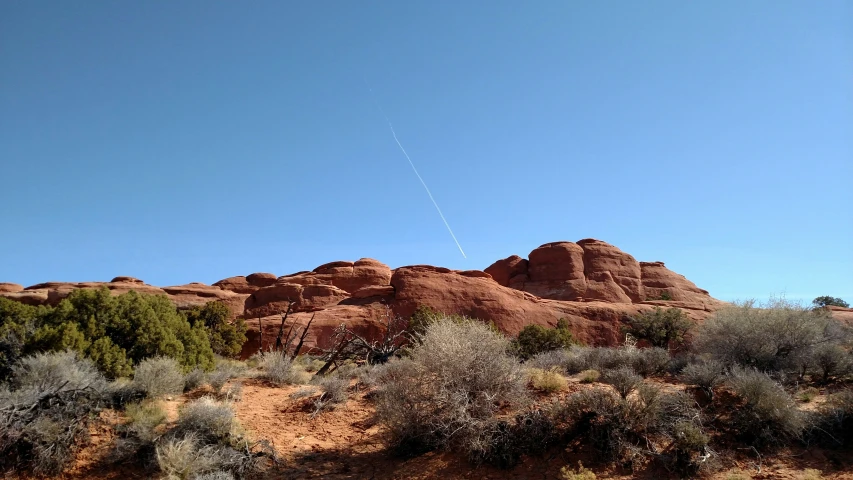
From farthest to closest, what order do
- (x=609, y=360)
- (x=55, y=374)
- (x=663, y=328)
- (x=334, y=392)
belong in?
(x=663, y=328), (x=609, y=360), (x=334, y=392), (x=55, y=374)

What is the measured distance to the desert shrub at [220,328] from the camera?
24.2 m

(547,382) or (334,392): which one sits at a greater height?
(547,382)

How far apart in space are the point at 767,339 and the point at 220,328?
2451 cm

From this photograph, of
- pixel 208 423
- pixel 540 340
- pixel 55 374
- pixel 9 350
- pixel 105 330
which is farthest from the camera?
pixel 540 340

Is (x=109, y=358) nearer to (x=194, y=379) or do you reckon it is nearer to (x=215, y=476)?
(x=194, y=379)

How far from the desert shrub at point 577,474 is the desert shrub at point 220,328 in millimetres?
20707

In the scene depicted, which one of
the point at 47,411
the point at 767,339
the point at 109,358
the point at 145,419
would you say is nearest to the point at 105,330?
the point at 109,358

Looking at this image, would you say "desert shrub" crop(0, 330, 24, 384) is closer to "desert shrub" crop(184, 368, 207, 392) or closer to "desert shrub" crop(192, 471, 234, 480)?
"desert shrub" crop(184, 368, 207, 392)

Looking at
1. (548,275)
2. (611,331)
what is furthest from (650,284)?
(611,331)

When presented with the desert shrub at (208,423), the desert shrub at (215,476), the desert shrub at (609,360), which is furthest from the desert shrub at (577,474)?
the desert shrub at (208,423)

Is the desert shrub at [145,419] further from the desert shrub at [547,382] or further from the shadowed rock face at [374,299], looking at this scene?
the shadowed rock face at [374,299]

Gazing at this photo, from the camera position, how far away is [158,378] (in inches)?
408

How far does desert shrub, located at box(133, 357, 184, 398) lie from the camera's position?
10188mm

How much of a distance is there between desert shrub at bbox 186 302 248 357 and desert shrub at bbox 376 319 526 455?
1801 cm
